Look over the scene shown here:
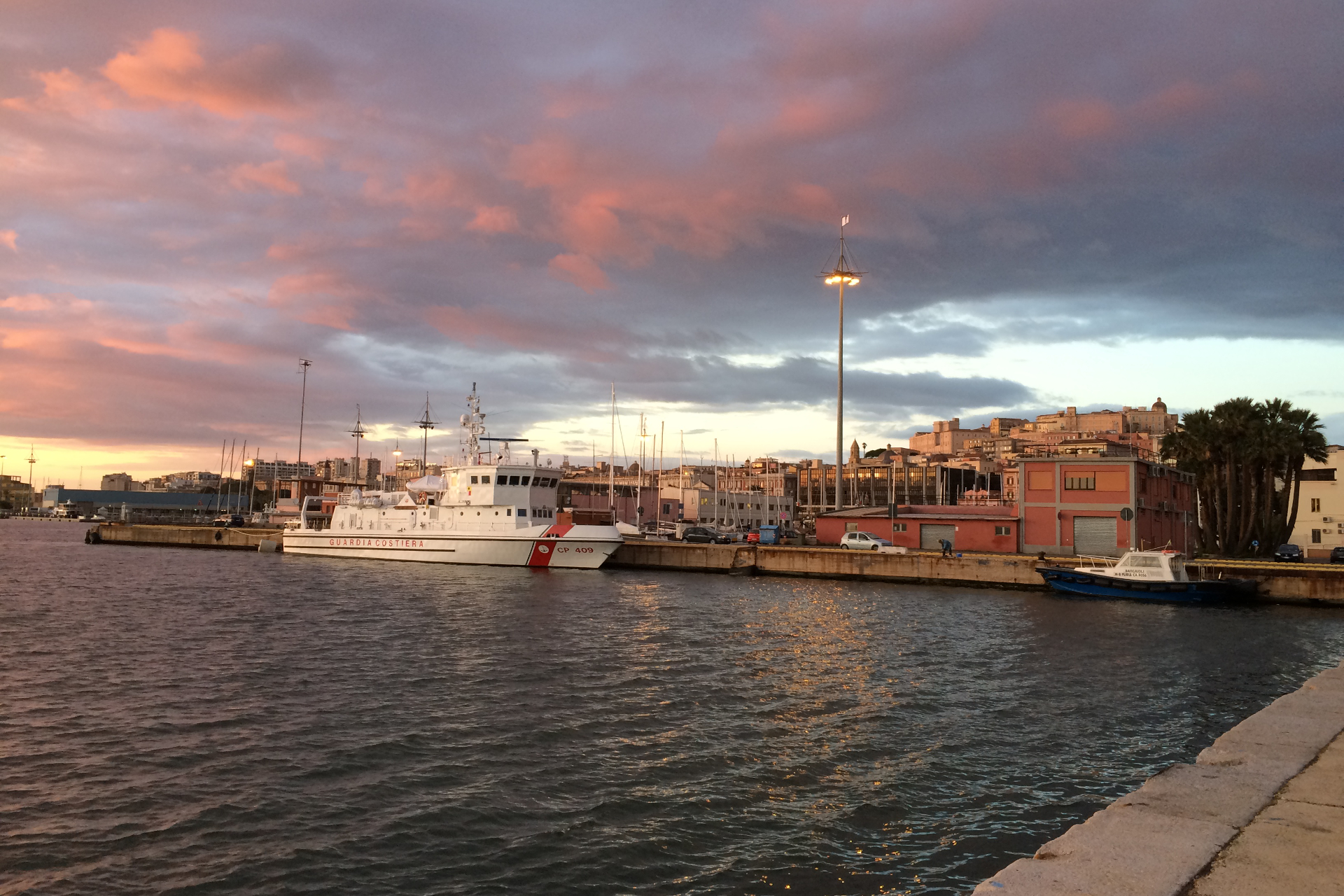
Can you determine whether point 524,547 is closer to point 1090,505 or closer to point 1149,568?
point 1090,505

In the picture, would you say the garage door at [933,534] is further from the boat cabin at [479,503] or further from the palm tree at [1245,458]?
the boat cabin at [479,503]

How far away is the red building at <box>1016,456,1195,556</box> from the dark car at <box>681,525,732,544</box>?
24961 millimetres

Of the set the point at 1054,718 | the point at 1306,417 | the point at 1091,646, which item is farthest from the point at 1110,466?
the point at 1054,718

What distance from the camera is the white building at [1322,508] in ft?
249

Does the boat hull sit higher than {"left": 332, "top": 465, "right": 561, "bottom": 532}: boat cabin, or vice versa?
{"left": 332, "top": 465, "right": 561, "bottom": 532}: boat cabin

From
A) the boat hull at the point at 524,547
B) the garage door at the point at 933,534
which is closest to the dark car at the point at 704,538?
the boat hull at the point at 524,547

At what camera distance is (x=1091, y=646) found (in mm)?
27859

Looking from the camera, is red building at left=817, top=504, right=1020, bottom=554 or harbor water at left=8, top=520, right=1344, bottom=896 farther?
red building at left=817, top=504, right=1020, bottom=554

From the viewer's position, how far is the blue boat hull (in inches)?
1619

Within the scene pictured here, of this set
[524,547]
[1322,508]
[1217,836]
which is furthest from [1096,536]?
[1217,836]

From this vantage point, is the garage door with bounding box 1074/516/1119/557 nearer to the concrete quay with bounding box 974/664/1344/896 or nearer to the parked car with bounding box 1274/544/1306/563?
the parked car with bounding box 1274/544/1306/563

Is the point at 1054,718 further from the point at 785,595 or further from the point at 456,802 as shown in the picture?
the point at 785,595

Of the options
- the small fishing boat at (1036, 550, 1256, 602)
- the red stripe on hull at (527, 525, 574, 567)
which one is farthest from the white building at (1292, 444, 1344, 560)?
the red stripe on hull at (527, 525, 574, 567)

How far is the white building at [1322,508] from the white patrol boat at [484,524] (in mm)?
61428
